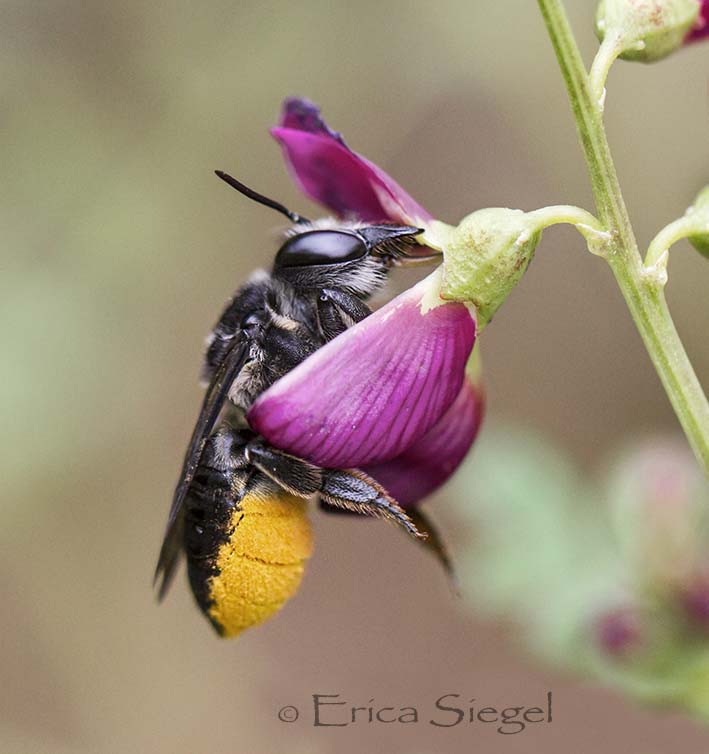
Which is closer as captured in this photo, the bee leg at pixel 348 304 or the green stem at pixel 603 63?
the green stem at pixel 603 63

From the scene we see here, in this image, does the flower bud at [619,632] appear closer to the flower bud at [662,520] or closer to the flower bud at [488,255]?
the flower bud at [662,520]

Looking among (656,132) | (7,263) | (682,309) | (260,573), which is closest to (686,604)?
(260,573)

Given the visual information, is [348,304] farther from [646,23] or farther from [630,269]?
[646,23]

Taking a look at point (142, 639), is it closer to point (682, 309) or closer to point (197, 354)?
point (197, 354)

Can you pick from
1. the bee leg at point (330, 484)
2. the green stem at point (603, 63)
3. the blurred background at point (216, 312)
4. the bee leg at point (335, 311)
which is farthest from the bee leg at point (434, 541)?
the blurred background at point (216, 312)

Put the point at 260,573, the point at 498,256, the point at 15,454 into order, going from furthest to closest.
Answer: the point at 15,454
the point at 260,573
the point at 498,256
